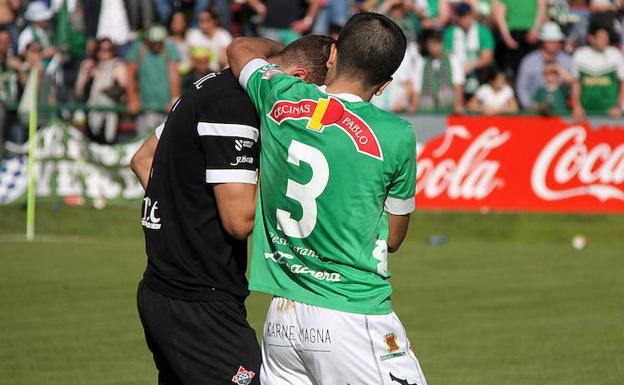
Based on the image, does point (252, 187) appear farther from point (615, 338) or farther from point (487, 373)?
point (615, 338)

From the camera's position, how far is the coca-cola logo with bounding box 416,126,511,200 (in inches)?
679

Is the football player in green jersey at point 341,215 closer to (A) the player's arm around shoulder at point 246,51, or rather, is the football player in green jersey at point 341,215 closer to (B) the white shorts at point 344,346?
(B) the white shorts at point 344,346

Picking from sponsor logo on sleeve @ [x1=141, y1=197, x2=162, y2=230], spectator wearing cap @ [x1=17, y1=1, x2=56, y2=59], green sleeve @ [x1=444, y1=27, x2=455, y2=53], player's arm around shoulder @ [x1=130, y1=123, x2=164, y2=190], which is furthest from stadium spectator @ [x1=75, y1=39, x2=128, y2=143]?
sponsor logo on sleeve @ [x1=141, y1=197, x2=162, y2=230]

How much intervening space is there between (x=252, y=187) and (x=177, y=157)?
398 millimetres

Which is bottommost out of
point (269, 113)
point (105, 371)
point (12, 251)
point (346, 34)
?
point (12, 251)

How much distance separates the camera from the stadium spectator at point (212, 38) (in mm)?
19984

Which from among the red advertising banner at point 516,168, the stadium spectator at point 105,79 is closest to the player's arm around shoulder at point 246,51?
the red advertising banner at point 516,168

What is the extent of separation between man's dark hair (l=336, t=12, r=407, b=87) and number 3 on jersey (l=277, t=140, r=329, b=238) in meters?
0.35

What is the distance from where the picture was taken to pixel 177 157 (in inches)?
208

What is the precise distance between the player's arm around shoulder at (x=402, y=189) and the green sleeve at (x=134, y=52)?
1536 cm

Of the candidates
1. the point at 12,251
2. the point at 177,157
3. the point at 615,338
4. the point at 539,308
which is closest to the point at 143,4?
the point at 12,251

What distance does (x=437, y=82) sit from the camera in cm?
1902

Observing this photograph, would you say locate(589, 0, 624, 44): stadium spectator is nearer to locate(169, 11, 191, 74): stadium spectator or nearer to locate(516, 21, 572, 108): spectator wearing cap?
Result: locate(516, 21, 572, 108): spectator wearing cap

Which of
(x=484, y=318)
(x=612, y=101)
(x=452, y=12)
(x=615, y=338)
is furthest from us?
(x=452, y=12)
